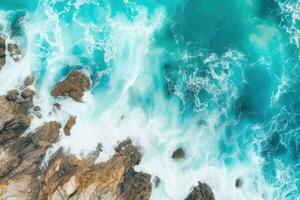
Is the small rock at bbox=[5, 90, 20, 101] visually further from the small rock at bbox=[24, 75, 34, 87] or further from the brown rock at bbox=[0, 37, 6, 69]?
the brown rock at bbox=[0, 37, 6, 69]

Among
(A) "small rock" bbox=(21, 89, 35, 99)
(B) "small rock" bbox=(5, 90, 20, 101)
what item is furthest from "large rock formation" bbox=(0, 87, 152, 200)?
(A) "small rock" bbox=(21, 89, 35, 99)

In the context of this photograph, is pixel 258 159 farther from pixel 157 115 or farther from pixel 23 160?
pixel 23 160

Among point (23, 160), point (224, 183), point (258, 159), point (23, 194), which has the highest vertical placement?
point (258, 159)

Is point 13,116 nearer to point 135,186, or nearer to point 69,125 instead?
point 69,125

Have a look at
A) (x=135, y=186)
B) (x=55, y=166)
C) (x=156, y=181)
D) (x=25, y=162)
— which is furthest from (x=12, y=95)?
(x=156, y=181)

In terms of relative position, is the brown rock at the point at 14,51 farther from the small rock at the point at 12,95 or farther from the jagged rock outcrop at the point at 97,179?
the jagged rock outcrop at the point at 97,179

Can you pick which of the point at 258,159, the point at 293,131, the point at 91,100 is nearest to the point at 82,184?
the point at 91,100
